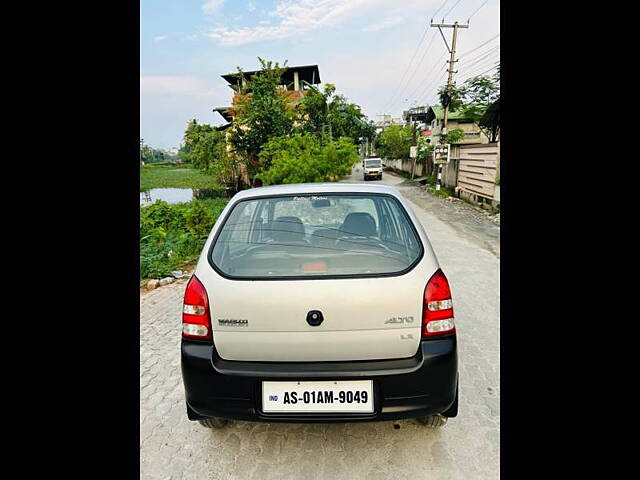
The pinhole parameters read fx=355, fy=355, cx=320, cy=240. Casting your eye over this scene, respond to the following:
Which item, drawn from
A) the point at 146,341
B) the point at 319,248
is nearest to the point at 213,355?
the point at 319,248

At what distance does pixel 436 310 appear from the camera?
5.30ft

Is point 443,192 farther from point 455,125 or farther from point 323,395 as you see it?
point 455,125

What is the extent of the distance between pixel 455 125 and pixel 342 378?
122ft

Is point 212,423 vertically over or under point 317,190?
under

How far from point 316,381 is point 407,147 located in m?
34.0

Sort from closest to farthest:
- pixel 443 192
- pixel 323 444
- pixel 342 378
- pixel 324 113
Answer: pixel 342 378
pixel 323 444
pixel 443 192
pixel 324 113

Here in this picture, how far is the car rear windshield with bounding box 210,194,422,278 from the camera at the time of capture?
169 cm

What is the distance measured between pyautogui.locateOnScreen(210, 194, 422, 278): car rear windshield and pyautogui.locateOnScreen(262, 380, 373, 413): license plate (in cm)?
48

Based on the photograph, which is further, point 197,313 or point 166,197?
point 166,197

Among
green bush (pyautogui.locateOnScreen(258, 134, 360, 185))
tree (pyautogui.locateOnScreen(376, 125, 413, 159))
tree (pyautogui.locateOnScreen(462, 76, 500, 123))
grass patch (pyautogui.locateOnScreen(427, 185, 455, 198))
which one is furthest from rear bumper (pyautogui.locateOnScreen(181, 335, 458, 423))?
tree (pyautogui.locateOnScreen(376, 125, 413, 159))

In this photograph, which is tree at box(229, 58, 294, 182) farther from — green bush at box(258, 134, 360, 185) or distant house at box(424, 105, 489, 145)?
distant house at box(424, 105, 489, 145)

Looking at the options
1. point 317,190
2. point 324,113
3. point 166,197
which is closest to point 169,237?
point 317,190
